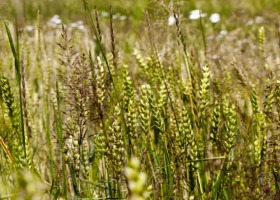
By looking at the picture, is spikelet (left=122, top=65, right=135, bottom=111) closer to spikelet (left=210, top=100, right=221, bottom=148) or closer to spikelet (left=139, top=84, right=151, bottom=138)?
spikelet (left=139, top=84, right=151, bottom=138)

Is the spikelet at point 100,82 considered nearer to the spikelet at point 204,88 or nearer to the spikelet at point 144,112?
the spikelet at point 144,112

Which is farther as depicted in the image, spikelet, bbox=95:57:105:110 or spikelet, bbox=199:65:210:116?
spikelet, bbox=199:65:210:116

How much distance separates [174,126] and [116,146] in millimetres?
258

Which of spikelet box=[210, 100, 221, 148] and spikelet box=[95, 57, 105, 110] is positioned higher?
spikelet box=[95, 57, 105, 110]

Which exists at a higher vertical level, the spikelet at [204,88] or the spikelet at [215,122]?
the spikelet at [204,88]

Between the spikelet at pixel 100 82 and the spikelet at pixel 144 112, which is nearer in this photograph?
the spikelet at pixel 100 82

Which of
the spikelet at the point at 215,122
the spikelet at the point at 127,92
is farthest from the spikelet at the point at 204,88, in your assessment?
the spikelet at the point at 127,92

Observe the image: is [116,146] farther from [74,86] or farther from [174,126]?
[174,126]

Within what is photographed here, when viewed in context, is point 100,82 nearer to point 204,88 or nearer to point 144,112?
point 144,112

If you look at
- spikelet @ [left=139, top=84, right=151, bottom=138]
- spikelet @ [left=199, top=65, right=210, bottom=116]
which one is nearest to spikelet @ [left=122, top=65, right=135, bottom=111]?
spikelet @ [left=139, top=84, right=151, bottom=138]

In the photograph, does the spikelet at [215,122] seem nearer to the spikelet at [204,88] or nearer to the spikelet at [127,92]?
the spikelet at [204,88]

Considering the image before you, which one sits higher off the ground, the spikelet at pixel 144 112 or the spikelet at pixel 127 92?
the spikelet at pixel 127 92

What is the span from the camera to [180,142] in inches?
44.2

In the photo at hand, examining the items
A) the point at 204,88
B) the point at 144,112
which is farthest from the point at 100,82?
the point at 204,88
